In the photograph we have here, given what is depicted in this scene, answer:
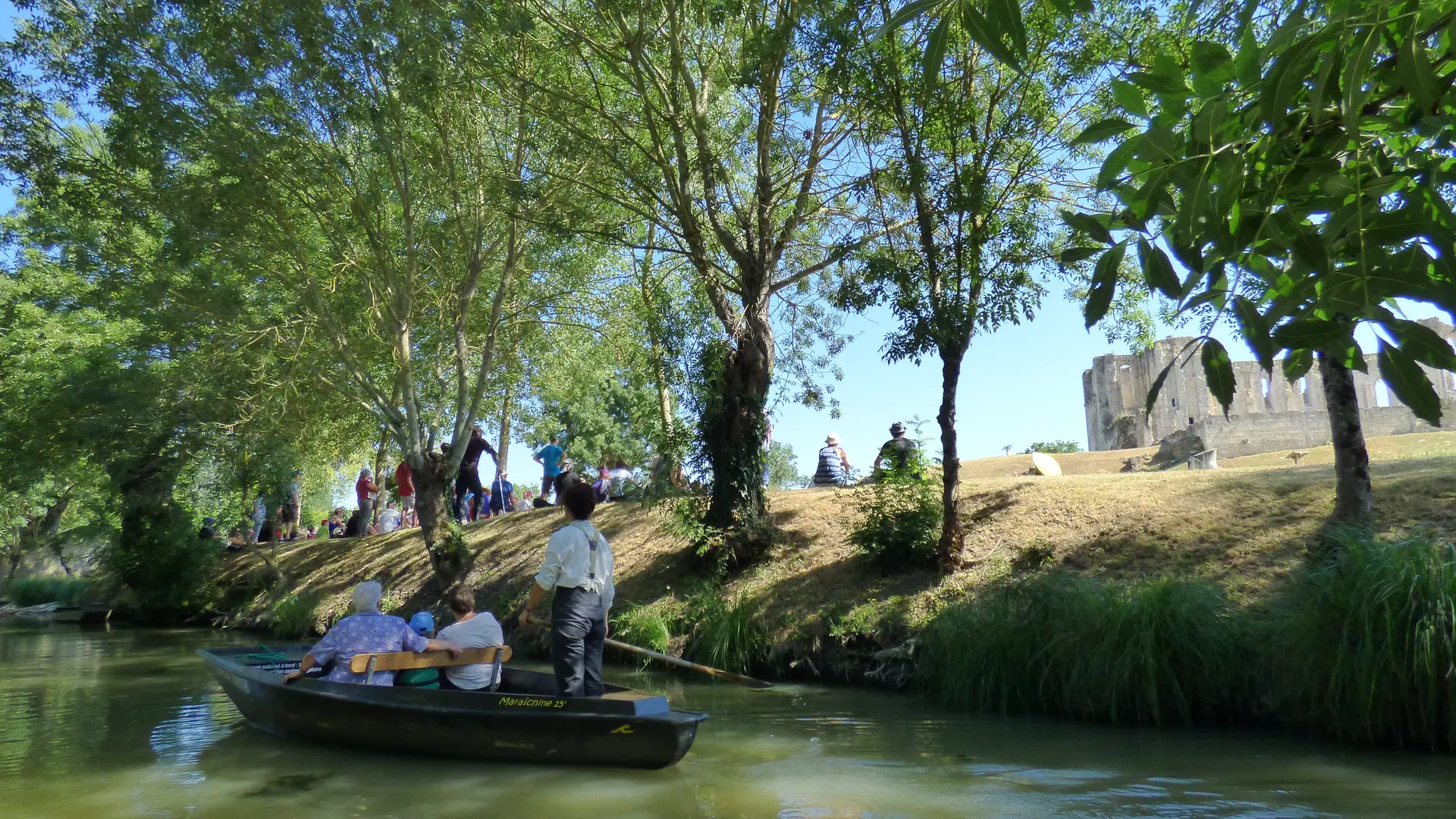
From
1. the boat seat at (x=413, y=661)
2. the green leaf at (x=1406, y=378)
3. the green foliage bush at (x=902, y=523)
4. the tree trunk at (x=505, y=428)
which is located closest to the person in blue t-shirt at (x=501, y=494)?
the tree trunk at (x=505, y=428)

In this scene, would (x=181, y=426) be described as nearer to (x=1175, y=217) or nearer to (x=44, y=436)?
(x=44, y=436)

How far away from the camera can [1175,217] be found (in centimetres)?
223

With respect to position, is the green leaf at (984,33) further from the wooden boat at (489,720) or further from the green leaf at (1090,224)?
the wooden boat at (489,720)

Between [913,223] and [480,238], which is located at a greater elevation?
[480,238]

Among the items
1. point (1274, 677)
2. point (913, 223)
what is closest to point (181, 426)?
point (913, 223)

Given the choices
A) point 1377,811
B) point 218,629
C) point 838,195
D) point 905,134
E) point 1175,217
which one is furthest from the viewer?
point 218,629

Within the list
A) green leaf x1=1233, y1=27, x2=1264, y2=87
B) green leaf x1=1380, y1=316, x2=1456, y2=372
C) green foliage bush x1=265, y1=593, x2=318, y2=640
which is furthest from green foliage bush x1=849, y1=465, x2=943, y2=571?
green foliage bush x1=265, y1=593, x2=318, y2=640

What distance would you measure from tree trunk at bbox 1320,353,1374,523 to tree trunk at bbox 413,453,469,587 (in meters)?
13.3

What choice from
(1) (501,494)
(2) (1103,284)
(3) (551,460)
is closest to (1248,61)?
(2) (1103,284)

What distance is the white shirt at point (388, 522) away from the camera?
82.1 ft

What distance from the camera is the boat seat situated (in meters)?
8.21

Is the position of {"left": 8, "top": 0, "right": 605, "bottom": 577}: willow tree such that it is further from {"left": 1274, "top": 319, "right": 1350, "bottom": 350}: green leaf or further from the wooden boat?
{"left": 1274, "top": 319, "right": 1350, "bottom": 350}: green leaf

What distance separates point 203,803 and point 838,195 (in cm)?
1169

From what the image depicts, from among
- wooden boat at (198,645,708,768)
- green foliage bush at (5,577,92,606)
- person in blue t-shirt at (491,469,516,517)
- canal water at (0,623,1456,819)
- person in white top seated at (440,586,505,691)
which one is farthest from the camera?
green foliage bush at (5,577,92,606)
